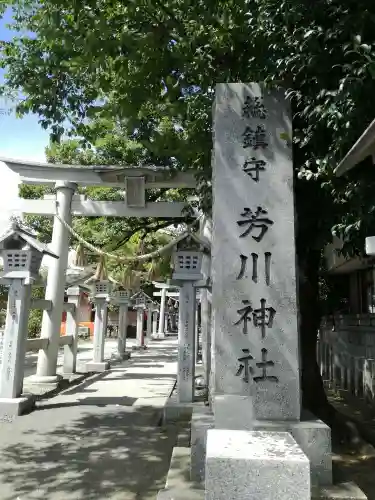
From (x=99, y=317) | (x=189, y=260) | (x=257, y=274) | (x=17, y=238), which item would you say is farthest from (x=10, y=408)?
(x=99, y=317)

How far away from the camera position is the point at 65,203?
35.7ft

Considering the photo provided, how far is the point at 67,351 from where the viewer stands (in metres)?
12.5

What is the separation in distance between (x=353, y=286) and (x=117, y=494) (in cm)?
962

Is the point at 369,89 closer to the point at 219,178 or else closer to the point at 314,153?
the point at 314,153

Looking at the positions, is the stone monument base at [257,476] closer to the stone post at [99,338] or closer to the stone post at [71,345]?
the stone post at [71,345]

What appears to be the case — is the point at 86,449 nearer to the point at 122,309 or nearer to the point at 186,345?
the point at 186,345

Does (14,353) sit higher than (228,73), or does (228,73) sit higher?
(228,73)

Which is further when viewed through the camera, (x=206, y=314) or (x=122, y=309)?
(x=122, y=309)

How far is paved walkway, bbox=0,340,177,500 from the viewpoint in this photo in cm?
461

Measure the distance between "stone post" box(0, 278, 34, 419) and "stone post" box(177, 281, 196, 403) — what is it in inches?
110

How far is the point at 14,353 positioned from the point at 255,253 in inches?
205

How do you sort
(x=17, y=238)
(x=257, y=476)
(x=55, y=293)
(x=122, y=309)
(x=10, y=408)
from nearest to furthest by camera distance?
(x=257, y=476) < (x=10, y=408) < (x=17, y=238) < (x=55, y=293) < (x=122, y=309)

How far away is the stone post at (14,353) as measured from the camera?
24.7 ft

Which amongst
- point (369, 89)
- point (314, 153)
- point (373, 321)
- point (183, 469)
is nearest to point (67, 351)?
point (373, 321)
